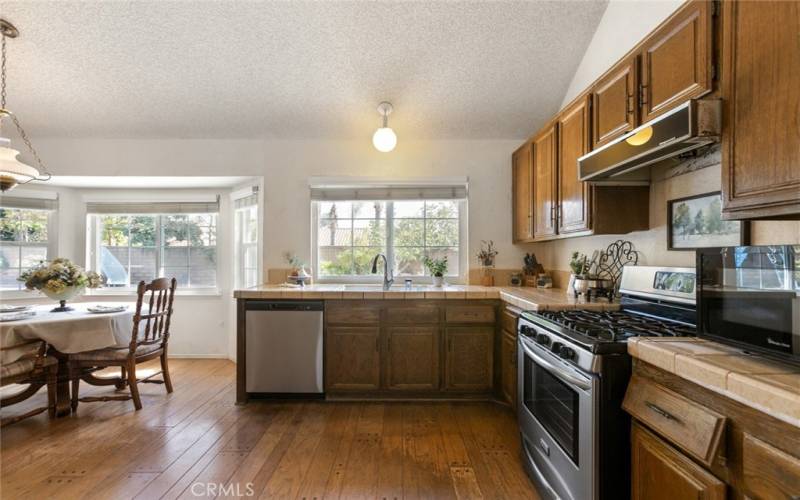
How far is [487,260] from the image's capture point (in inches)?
139

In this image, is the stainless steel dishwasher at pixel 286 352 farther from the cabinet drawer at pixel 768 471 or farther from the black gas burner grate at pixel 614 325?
the cabinet drawer at pixel 768 471

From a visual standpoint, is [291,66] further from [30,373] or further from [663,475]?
[663,475]

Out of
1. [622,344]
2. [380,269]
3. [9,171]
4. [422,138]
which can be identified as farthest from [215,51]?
[622,344]

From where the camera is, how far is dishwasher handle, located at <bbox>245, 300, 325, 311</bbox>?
114 inches

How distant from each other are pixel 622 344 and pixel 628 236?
4.23 ft

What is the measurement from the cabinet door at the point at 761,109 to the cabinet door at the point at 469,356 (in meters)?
1.91

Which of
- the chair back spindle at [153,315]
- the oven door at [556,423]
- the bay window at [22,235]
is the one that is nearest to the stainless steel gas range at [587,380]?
the oven door at [556,423]

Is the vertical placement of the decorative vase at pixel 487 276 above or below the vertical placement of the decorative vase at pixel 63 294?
above

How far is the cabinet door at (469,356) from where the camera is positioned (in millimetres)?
2891

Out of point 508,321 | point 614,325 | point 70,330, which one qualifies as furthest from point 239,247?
point 614,325

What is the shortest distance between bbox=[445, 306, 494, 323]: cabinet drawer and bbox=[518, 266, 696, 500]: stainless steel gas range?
2.59 ft

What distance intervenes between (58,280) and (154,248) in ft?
4.77

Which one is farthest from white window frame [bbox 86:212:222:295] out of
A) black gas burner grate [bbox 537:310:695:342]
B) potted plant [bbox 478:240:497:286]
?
black gas burner grate [bbox 537:310:695:342]

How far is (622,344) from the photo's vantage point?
4.47ft
